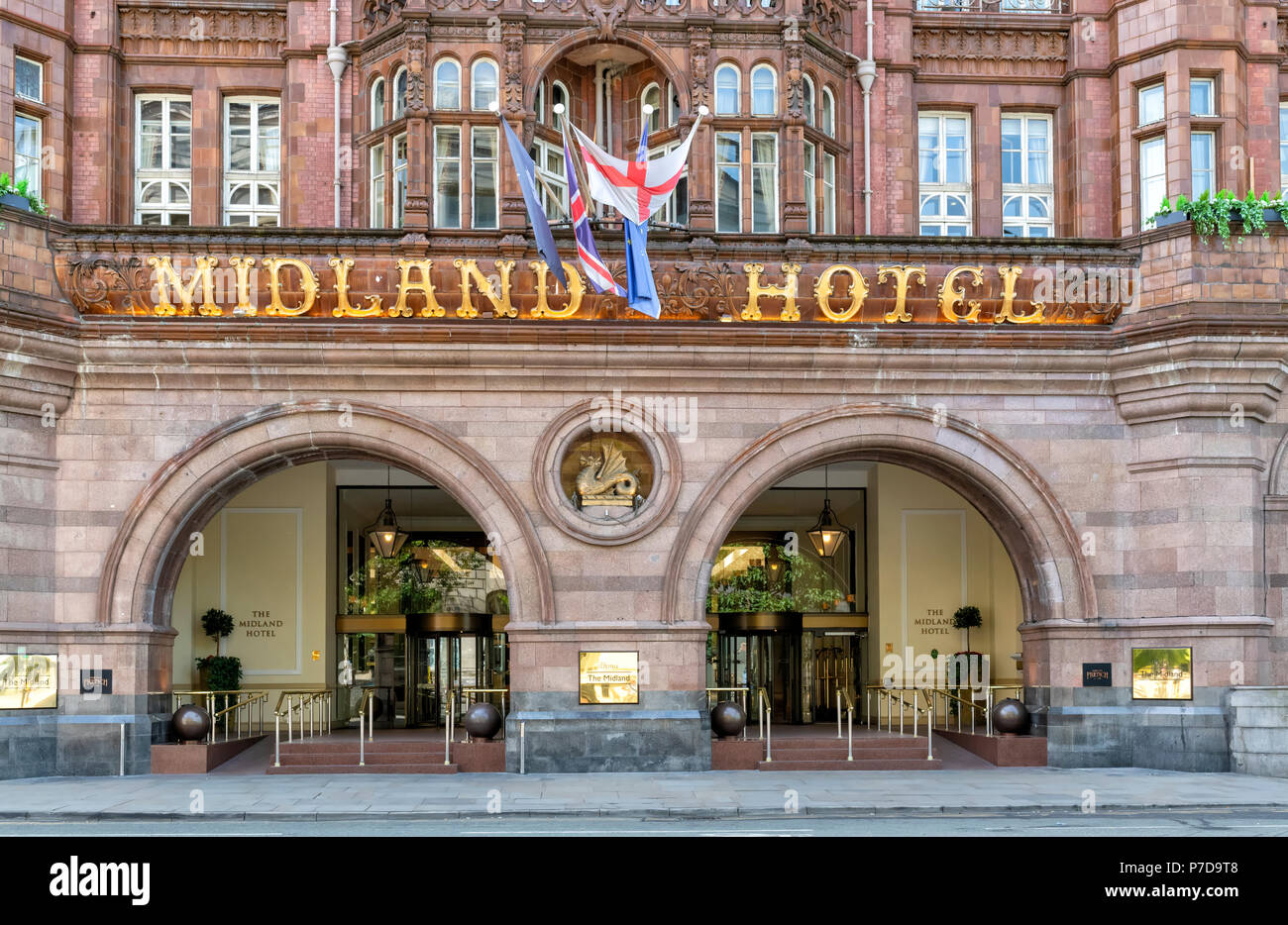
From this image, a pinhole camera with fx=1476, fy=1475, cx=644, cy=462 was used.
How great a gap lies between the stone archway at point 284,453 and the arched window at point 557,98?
647 centimetres

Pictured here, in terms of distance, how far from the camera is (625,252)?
75.5ft

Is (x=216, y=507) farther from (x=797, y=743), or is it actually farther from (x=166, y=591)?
(x=797, y=743)

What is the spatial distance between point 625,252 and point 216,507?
7788 mm

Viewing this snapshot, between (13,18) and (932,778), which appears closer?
(932,778)

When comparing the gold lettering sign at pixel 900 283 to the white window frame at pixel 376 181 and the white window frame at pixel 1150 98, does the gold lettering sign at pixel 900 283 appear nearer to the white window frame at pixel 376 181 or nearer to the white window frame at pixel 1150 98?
the white window frame at pixel 1150 98

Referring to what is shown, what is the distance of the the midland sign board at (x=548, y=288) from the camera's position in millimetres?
22875

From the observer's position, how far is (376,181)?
85.4ft

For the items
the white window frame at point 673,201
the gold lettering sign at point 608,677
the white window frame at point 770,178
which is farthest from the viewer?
the white window frame at point 673,201

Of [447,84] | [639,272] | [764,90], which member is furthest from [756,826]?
[447,84]

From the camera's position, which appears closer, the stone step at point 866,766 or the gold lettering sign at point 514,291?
the stone step at point 866,766

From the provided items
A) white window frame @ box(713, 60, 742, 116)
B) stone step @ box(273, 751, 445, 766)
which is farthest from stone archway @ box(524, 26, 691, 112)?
stone step @ box(273, 751, 445, 766)

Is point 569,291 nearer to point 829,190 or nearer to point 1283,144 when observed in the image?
point 829,190

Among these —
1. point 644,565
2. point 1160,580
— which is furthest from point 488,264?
point 1160,580

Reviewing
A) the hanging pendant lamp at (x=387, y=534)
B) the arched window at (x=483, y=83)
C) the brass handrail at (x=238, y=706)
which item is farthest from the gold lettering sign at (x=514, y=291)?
the brass handrail at (x=238, y=706)
